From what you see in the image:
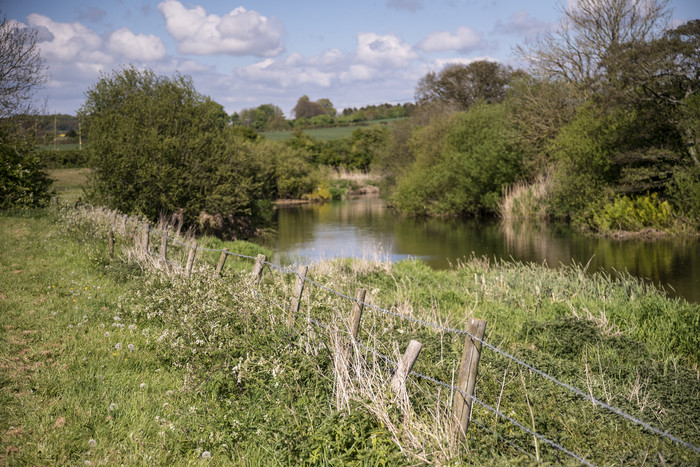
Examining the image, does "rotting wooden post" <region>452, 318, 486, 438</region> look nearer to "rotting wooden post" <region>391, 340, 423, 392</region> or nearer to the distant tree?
"rotting wooden post" <region>391, 340, 423, 392</region>

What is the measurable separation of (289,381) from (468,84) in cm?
6344

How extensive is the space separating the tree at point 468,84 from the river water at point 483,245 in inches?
1160

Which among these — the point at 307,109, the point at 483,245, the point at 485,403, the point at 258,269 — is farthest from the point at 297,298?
the point at 307,109

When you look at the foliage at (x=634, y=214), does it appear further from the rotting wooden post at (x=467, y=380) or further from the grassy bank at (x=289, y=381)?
the rotting wooden post at (x=467, y=380)

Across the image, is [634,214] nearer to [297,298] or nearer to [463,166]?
[463,166]

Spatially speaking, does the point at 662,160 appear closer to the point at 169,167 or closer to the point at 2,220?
the point at 169,167

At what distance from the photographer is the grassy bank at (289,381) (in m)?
4.49

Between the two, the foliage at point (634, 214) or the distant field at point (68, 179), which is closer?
the foliage at point (634, 214)

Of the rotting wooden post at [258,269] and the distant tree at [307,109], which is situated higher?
the distant tree at [307,109]

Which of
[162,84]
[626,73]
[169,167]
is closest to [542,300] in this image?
[626,73]

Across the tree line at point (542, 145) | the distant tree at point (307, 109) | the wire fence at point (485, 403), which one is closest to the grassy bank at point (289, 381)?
the wire fence at point (485, 403)

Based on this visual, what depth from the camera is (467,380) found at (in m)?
4.06

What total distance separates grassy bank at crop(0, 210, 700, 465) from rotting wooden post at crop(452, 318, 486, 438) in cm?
12

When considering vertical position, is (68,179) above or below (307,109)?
below
